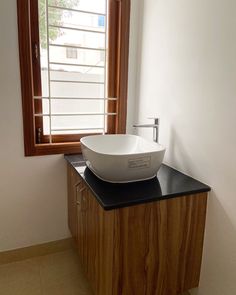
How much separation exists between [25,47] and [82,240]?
4.01 ft

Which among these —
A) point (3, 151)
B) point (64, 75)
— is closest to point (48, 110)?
point (64, 75)

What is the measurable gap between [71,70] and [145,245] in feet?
4.09

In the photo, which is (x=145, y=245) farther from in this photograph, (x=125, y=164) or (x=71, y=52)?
(x=71, y=52)

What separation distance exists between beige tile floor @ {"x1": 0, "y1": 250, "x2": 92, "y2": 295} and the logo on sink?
35.7 inches

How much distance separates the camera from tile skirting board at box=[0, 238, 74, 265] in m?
1.70

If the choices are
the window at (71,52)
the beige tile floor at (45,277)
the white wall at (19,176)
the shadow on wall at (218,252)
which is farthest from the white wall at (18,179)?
the shadow on wall at (218,252)

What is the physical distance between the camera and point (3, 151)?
1550 mm

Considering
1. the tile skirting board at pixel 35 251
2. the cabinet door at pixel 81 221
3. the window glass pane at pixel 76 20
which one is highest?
the window glass pane at pixel 76 20

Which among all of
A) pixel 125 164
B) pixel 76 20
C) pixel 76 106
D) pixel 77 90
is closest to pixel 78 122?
pixel 76 106

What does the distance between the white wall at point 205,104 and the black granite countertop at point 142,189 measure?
9cm

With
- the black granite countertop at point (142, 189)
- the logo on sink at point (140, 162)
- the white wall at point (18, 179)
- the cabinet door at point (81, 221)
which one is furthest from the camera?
the white wall at point (18, 179)

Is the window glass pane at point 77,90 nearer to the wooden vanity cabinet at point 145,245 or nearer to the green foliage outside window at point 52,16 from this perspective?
the green foliage outside window at point 52,16

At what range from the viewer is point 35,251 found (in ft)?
5.81

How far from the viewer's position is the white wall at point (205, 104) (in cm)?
106
